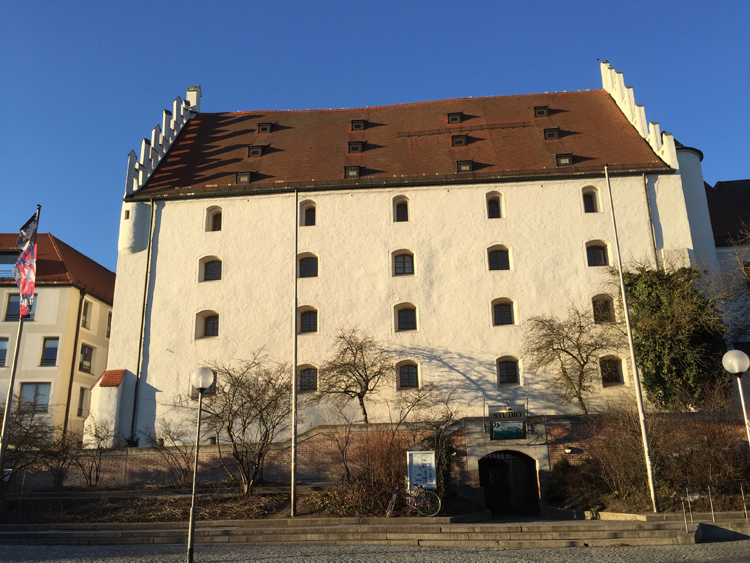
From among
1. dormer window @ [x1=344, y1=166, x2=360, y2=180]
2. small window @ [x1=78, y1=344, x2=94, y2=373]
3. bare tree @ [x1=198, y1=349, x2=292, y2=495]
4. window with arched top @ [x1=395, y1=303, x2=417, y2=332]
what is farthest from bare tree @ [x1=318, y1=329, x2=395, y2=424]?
small window @ [x1=78, y1=344, x2=94, y2=373]

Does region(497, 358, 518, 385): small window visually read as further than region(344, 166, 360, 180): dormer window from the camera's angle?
No

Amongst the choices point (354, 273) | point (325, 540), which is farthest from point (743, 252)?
point (325, 540)

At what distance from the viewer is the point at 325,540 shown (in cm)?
1434

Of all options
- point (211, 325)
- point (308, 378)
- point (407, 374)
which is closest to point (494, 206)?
point (407, 374)

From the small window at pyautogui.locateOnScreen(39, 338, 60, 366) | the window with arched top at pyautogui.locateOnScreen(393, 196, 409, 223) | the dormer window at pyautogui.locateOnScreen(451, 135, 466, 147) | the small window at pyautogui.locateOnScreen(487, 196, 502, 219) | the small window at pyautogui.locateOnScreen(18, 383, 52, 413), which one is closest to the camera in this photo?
the small window at pyautogui.locateOnScreen(487, 196, 502, 219)

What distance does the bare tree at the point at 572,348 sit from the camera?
2512 cm

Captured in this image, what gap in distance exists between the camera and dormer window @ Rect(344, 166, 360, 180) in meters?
29.9

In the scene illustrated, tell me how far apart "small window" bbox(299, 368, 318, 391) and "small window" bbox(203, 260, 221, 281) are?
18.3 feet

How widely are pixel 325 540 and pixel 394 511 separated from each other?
2.46 metres

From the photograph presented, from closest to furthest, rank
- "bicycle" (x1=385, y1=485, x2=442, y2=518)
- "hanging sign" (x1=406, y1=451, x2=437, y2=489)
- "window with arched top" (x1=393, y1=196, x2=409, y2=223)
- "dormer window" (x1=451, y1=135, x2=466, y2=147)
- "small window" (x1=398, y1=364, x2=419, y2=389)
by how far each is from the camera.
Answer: "bicycle" (x1=385, y1=485, x2=442, y2=518) < "hanging sign" (x1=406, y1=451, x2=437, y2=489) < "small window" (x1=398, y1=364, x2=419, y2=389) < "window with arched top" (x1=393, y1=196, x2=409, y2=223) < "dormer window" (x1=451, y1=135, x2=466, y2=147)

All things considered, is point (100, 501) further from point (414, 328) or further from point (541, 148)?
point (541, 148)

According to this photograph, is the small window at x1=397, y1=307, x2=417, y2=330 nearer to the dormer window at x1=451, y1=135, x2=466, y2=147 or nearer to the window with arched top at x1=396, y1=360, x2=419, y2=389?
the window with arched top at x1=396, y1=360, x2=419, y2=389

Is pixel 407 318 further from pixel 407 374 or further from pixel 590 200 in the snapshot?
pixel 590 200

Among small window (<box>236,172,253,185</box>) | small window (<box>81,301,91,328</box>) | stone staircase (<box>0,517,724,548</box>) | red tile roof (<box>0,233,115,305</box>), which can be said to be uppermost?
small window (<box>236,172,253,185</box>)
